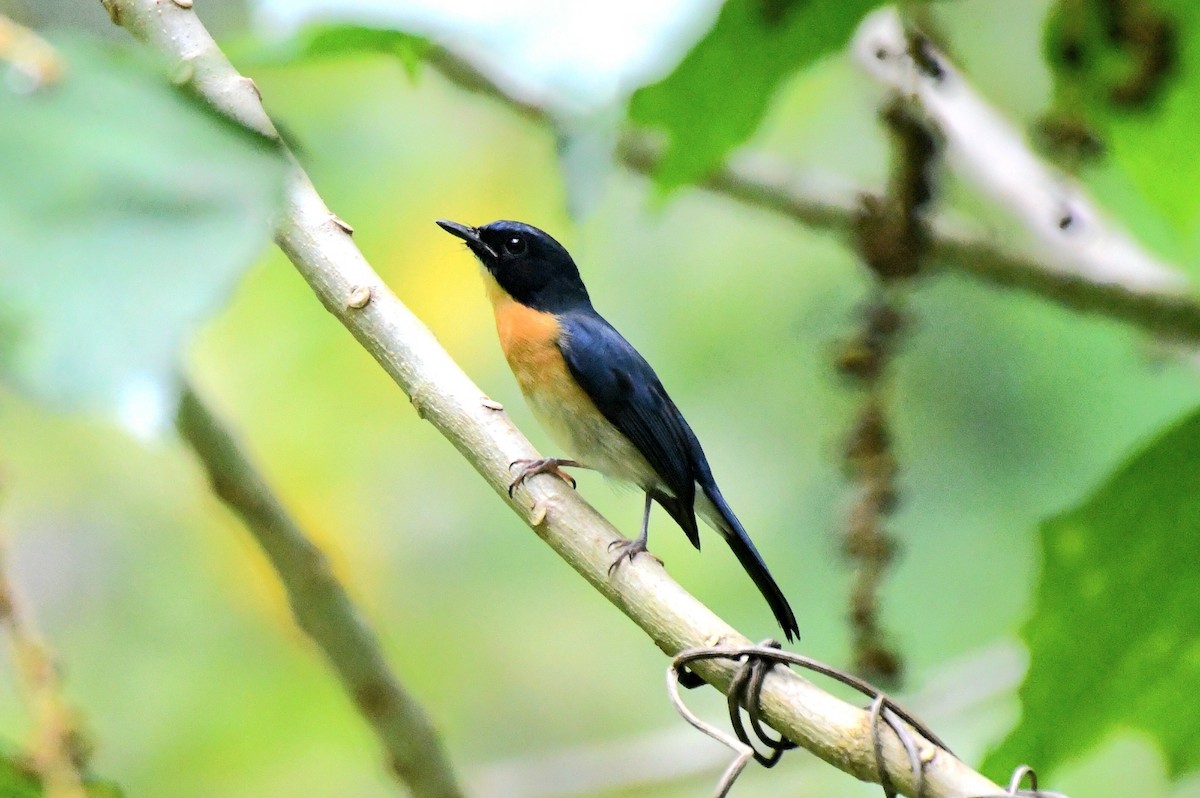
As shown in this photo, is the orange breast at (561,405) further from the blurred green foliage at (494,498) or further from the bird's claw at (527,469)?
the bird's claw at (527,469)

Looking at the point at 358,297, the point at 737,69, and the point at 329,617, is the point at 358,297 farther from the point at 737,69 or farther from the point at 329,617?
the point at 329,617

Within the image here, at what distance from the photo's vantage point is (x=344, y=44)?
6.93 feet

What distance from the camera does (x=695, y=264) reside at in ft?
17.5

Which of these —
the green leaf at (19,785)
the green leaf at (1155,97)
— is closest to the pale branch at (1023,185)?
the green leaf at (1155,97)

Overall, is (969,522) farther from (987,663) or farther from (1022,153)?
(1022,153)

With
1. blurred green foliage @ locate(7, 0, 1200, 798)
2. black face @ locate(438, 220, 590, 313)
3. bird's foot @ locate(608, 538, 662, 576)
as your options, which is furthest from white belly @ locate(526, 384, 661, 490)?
bird's foot @ locate(608, 538, 662, 576)

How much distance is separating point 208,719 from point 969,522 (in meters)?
2.96

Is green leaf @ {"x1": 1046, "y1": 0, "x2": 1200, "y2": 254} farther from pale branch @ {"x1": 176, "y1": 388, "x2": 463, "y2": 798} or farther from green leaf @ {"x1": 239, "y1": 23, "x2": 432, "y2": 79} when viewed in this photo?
pale branch @ {"x1": 176, "y1": 388, "x2": 463, "y2": 798}

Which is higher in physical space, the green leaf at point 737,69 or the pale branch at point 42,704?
the green leaf at point 737,69

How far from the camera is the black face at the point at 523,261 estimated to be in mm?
3641

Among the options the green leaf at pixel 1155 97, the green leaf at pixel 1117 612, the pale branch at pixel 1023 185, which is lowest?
the green leaf at pixel 1117 612

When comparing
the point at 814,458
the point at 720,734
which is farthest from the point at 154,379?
the point at 814,458

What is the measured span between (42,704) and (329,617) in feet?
4.88

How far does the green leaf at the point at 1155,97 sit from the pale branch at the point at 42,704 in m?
1.89
